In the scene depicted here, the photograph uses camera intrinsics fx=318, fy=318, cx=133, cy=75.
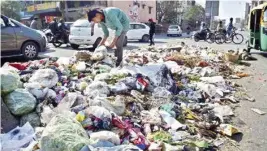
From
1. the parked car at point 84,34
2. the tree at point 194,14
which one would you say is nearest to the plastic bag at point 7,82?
the parked car at point 84,34

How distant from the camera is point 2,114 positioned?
4000 millimetres

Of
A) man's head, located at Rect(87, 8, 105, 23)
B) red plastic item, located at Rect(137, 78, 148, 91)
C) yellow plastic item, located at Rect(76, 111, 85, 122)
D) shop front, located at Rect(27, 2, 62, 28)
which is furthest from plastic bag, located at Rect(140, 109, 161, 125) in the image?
shop front, located at Rect(27, 2, 62, 28)

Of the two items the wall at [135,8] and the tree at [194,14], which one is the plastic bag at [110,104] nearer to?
the wall at [135,8]

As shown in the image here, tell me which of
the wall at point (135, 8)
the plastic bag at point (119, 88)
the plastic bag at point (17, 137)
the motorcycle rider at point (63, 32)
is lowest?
the plastic bag at point (17, 137)

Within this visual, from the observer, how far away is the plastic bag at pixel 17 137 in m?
3.48

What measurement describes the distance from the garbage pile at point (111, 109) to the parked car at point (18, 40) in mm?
3839

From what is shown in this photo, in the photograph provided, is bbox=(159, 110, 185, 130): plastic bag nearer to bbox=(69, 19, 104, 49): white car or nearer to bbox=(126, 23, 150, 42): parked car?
bbox=(69, 19, 104, 49): white car

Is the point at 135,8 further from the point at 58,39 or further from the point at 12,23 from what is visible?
the point at 12,23

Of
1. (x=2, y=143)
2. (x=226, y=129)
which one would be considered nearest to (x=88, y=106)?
(x=2, y=143)

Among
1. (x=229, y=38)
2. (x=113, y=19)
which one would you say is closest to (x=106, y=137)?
(x=113, y=19)

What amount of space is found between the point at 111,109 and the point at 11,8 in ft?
153

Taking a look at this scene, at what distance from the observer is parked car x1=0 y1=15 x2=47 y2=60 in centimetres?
975

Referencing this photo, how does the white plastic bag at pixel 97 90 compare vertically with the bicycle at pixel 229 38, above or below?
below

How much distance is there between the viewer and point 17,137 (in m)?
3.67
